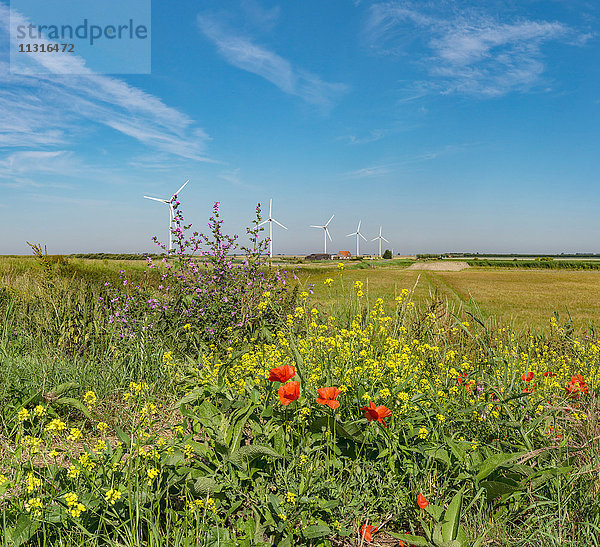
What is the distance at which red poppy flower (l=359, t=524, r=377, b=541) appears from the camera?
211 centimetres

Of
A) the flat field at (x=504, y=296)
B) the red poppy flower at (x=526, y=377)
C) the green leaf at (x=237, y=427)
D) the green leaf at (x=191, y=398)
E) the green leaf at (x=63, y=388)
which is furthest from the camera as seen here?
the flat field at (x=504, y=296)

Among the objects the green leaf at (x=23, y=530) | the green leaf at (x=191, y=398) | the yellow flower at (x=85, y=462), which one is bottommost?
the green leaf at (x=23, y=530)

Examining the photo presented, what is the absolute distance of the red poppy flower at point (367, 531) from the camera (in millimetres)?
2105

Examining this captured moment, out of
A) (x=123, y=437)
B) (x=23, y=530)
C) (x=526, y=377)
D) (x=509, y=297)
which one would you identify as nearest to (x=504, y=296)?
(x=509, y=297)

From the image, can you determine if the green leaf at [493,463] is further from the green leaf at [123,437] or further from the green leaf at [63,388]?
the green leaf at [63,388]

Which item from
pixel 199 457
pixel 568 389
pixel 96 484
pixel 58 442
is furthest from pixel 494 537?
pixel 58 442

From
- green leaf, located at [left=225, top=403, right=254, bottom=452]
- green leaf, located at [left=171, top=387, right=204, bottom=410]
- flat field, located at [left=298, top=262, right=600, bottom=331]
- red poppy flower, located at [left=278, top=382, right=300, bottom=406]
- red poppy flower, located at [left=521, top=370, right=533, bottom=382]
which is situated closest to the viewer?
red poppy flower, located at [left=278, top=382, right=300, bottom=406]

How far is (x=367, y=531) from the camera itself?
2.17 m

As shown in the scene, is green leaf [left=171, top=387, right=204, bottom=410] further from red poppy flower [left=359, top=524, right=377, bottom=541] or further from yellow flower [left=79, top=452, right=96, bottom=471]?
red poppy flower [left=359, top=524, right=377, bottom=541]

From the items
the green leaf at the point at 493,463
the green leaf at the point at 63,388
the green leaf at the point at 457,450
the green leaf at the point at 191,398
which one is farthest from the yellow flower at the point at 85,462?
the green leaf at the point at 493,463

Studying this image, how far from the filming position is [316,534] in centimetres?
191

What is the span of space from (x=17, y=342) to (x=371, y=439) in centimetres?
514

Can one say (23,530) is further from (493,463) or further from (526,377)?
(526,377)

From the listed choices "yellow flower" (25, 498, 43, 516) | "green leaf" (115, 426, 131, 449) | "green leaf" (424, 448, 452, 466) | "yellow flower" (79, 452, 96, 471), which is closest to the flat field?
"green leaf" (424, 448, 452, 466)
